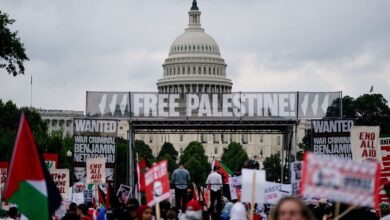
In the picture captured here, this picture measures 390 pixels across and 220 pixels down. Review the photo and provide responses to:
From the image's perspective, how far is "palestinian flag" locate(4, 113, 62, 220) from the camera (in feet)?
39.7

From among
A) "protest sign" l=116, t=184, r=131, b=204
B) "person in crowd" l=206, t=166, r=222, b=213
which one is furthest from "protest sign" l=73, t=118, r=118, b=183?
"person in crowd" l=206, t=166, r=222, b=213

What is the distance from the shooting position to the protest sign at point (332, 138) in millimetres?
40094

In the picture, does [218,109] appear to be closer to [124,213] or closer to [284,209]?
[124,213]

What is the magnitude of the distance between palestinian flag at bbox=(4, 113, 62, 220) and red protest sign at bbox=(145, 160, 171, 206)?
8.69 feet

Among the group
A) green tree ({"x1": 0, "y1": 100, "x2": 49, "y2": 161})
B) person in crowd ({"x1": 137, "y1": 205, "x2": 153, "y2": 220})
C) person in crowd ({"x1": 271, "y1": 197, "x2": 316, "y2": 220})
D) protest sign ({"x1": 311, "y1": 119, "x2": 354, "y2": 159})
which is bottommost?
person in crowd ({"x1": 137, "y1": 205, "x2": 153, "y2": 220})

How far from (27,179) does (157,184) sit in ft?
10.3

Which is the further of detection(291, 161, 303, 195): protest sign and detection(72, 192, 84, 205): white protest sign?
detection(72, 192, 84, 205): white protest sign

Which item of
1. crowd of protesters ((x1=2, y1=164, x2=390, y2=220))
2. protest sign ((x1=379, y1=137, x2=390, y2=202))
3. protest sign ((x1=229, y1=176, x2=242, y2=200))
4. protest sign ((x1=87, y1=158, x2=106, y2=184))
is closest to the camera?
crowd of protesters ((x1=2, y1=164, x2=390, y2=220))

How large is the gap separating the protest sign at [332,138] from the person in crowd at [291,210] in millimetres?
31430

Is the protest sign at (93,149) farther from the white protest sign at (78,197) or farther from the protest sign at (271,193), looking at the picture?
the protest sign at (271,193)

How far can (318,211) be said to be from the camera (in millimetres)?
21594

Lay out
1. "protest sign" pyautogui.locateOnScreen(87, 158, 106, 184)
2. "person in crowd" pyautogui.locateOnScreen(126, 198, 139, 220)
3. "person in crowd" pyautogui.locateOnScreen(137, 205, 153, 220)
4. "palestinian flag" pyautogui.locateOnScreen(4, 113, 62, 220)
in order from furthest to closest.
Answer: "protest sign" pyautogui.locateOnScreen(87, 158, 106, 184) < "person in crowd" pyautogui.locateOnScreen(126, 198, 139, 220) < "person in crowd" pyautogui.locateOnScreen(137, 205, 153, 220) < "palestinian flag" pyautogui.locateOnScreen(4, 113, 62, 220)

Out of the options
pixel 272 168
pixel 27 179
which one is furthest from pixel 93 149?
pixel 272 168

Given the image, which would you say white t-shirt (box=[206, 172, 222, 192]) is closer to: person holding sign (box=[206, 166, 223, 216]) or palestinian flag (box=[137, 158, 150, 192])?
person holding sign (box=[206, 166, 223, 216])
